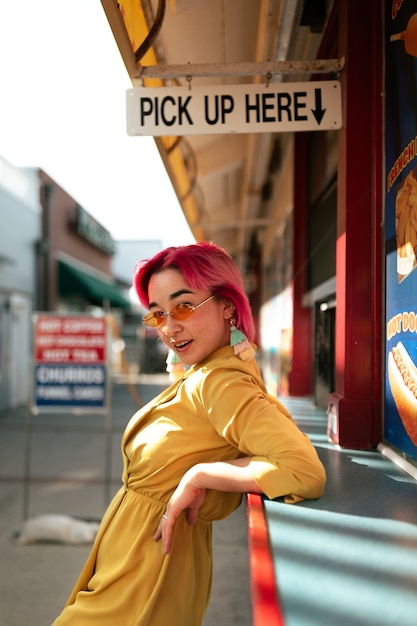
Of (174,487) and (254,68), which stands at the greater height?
(254,68)

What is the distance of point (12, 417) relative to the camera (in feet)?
34.9

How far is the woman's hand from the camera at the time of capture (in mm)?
1462

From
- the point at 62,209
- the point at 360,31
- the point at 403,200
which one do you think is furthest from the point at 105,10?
the point at 62,209

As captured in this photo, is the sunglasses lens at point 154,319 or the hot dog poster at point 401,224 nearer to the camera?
the sunglasses lens at point 154,319

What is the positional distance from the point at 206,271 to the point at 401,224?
82 centimetres

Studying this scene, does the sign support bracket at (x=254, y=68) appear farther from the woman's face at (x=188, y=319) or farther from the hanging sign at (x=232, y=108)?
the woman's face at (x=188, y=319)

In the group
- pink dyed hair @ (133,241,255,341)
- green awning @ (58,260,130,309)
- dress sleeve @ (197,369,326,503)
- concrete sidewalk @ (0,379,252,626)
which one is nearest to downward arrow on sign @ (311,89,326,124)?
pink dyed hair @ (133,241,255,341)

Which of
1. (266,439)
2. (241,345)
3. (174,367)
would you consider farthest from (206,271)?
(266,439)

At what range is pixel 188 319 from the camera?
169 cm

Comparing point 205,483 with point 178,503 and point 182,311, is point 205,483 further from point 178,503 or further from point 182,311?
point 182,311

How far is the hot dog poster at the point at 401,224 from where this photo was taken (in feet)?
6.22

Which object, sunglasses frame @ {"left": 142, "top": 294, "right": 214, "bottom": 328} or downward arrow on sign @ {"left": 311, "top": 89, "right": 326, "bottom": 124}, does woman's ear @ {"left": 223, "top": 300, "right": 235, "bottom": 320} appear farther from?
downward arrow on sign @ {"left": 311, "top": 89, "right": 326, "bottom": 124}

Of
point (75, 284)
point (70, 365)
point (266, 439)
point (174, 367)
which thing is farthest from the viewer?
point (75, 284)

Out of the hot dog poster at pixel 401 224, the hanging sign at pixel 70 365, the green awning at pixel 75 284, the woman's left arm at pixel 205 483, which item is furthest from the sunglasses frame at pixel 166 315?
the green awning at pixel 75 284
